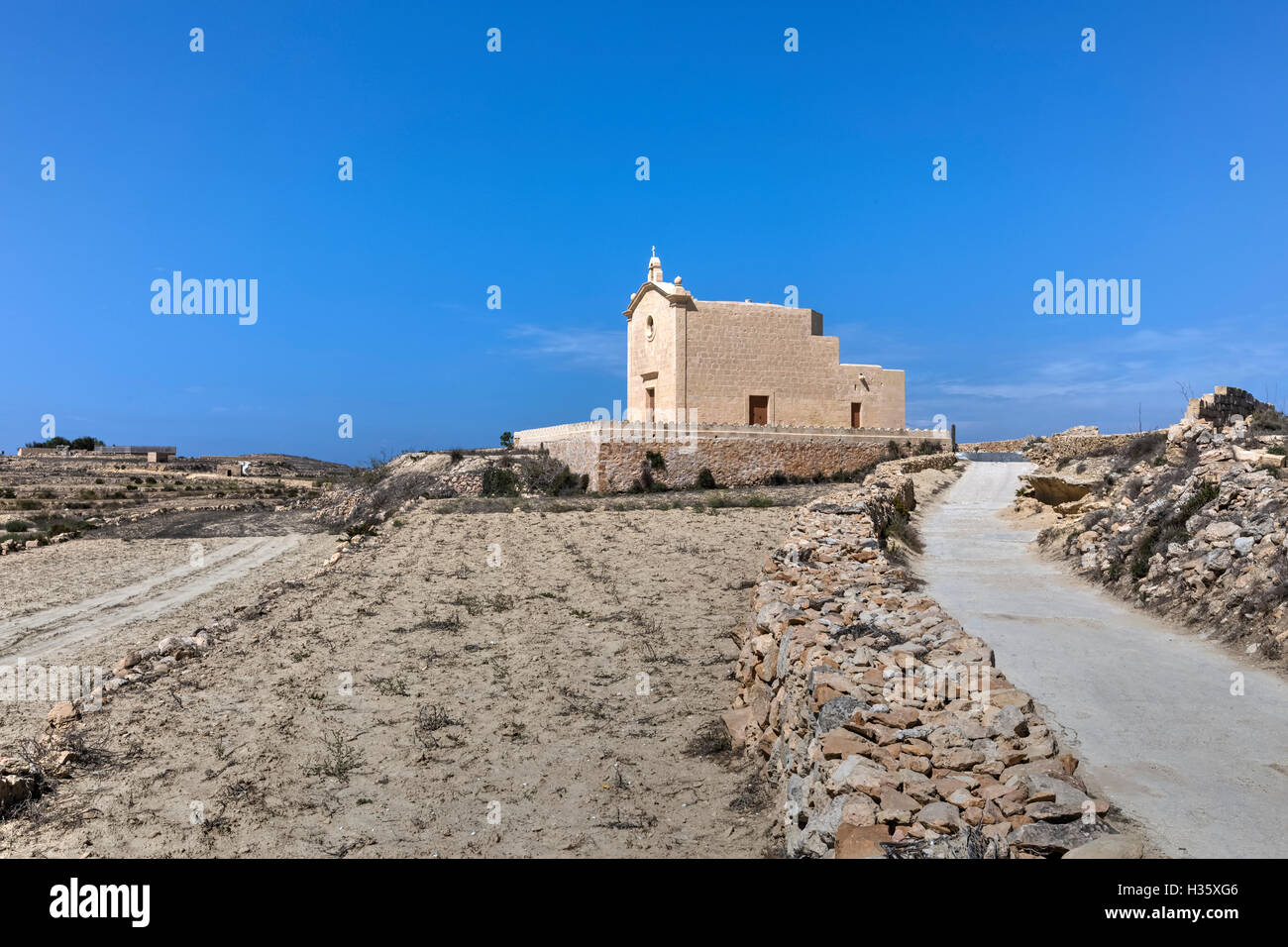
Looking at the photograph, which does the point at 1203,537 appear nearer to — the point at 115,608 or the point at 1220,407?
the point at 1220,407

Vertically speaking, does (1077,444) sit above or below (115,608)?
above

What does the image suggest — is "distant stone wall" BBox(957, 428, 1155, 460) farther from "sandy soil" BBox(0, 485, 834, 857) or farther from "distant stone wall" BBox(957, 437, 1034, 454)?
"sandy soil" BBox(0, 485, 834, 857)

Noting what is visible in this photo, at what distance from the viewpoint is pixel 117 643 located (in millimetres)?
10250

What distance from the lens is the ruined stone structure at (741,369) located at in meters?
28.8

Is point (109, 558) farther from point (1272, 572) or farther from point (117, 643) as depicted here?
point (1272, 572)

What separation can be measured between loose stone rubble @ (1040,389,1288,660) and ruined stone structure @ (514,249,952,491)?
14.2m

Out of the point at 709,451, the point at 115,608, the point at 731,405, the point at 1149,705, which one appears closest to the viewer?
the point at 1149,705

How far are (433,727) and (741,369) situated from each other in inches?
981

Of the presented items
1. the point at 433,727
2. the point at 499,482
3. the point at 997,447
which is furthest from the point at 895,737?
the point at 997,447

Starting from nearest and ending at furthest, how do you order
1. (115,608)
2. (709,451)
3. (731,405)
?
(115,608), (709,451), (731,405)

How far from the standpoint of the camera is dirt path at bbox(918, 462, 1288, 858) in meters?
3.61

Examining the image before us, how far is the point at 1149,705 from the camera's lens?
5.28 metres

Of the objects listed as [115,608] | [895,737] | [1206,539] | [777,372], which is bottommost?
[115,608]
